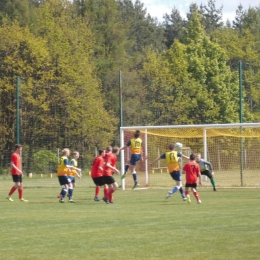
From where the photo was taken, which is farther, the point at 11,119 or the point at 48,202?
the point at 11,119

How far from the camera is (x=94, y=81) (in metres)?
45.1

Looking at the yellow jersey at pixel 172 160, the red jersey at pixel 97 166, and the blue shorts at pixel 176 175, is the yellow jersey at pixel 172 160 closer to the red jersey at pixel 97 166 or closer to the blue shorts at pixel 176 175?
the blue shorts at pixel 176 175

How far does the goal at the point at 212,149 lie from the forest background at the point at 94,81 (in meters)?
1.39

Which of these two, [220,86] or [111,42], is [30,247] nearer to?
[220,86]

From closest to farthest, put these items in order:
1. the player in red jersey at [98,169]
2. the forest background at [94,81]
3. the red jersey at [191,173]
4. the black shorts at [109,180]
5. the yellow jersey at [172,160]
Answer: the red jersey at [191,173] → the black shorts at [109,180] → the player in red jersey at [98,169] → the yellow jersey at [172,160] → the forest background at [94,81]

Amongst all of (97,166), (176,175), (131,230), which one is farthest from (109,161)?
(131,230)

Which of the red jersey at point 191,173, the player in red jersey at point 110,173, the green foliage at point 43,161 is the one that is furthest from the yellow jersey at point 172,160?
the green foliage at point 43,161

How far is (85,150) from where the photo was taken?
3772cm

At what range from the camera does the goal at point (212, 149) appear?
31.1 m

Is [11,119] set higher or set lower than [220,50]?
lower

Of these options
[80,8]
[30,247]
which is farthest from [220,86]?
[30,247]

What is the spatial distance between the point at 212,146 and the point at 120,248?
2185 centimetres

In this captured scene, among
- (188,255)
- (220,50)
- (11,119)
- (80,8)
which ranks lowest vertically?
(188,255)

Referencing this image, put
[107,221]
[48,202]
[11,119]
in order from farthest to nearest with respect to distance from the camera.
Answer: [11,119] < [48,202] < [107,221]
